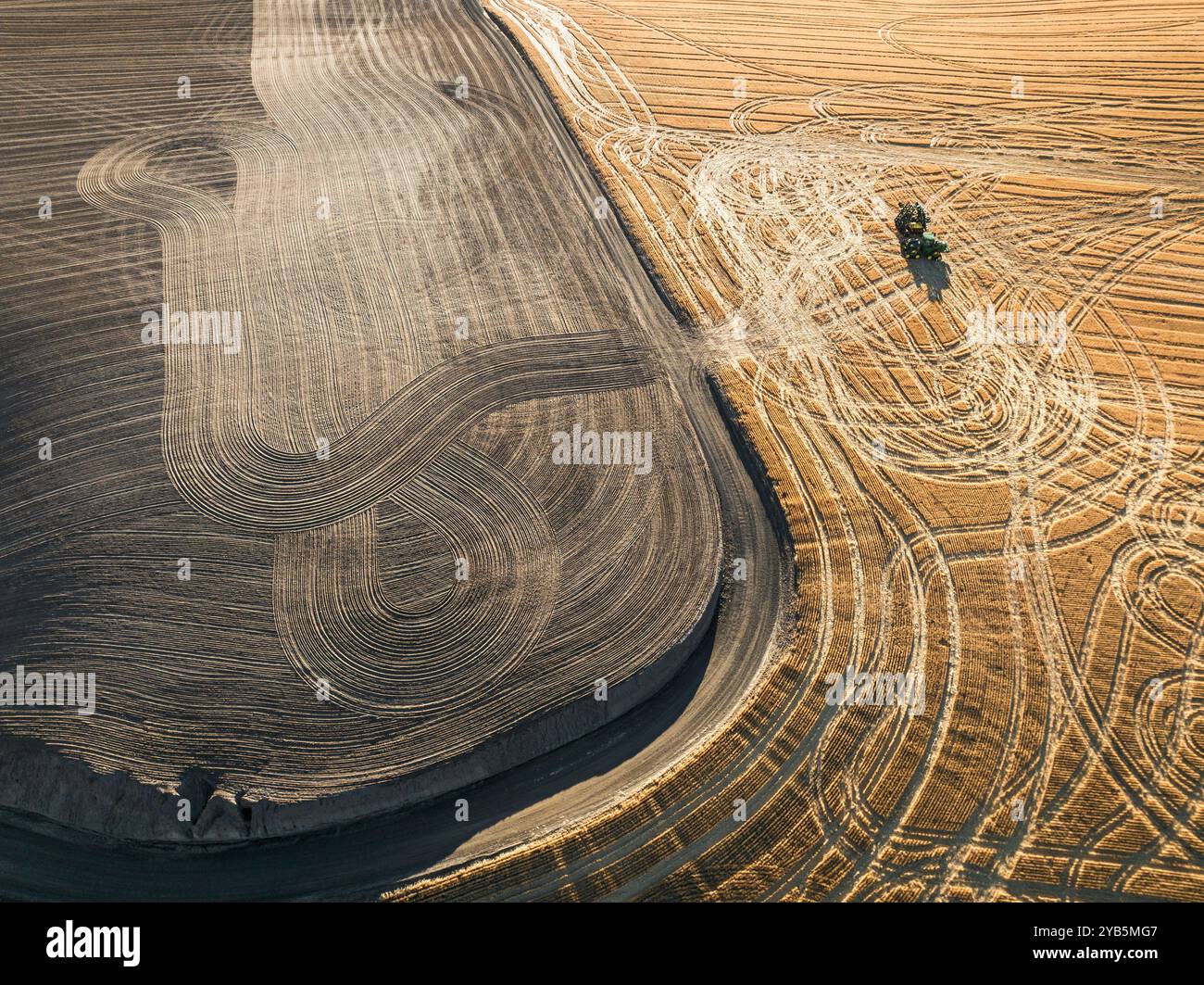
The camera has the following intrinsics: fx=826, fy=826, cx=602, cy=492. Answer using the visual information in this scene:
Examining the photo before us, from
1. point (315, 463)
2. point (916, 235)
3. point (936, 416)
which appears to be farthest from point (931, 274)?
point (315, 463)

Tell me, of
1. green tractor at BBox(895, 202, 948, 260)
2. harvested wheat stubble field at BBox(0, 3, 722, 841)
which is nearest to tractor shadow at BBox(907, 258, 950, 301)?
green tractor at BBox(895, 202, 948, 260)

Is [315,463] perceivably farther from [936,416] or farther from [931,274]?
[931,274]

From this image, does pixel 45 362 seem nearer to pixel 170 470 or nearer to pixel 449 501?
pixel 170 470

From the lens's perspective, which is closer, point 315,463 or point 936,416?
point 315,463

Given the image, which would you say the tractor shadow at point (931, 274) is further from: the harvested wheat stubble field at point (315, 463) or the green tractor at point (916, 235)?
the harvested wheat stubble field at point (315, 463)

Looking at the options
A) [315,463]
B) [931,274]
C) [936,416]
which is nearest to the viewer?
[315,463]

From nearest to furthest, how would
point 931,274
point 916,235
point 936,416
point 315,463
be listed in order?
point 315,463 → point 936,416 → point 931,274 → point 916,235

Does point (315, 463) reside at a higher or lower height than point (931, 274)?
lower
